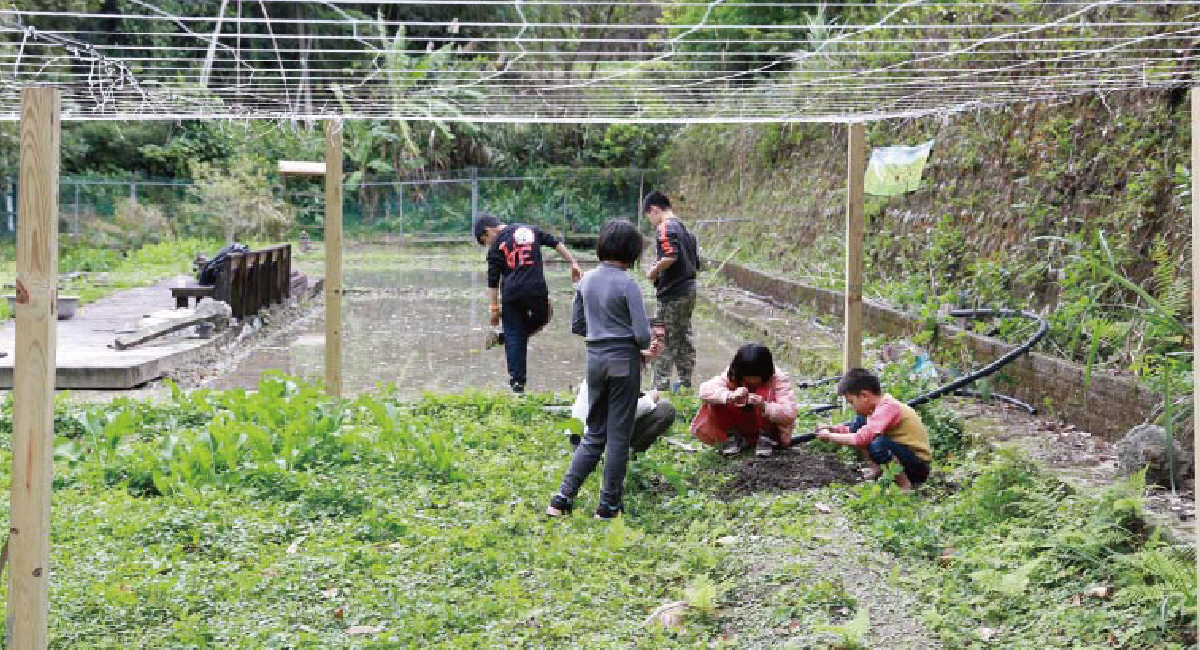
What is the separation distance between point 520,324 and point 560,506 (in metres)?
3.57

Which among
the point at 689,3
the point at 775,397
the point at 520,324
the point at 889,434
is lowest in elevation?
the point at 889,434

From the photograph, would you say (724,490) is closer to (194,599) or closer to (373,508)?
(373,508)

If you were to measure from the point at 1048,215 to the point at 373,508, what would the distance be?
607cm

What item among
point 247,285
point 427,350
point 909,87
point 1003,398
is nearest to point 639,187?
point 247,285

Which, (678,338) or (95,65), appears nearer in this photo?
(95,65)

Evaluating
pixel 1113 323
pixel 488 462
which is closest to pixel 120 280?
pixel 488 462

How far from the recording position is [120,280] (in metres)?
21.3

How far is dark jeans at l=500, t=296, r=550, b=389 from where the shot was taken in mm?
9641

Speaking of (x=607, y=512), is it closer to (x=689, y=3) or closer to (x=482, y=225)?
(x=482, y=225)

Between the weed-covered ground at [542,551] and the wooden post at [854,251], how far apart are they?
71 centimetres

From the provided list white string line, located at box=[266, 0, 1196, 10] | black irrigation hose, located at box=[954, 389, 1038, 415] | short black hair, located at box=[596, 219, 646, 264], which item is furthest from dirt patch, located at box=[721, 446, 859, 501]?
white string line, located at box=[266, 0, 1196, 10]

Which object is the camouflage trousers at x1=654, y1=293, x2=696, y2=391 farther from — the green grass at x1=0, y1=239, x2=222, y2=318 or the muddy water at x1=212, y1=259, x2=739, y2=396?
the green grass at x1=0, y1=239, x2=222, y2=318

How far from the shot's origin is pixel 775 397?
7.11m

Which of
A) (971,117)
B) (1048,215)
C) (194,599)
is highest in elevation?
(971,117)
